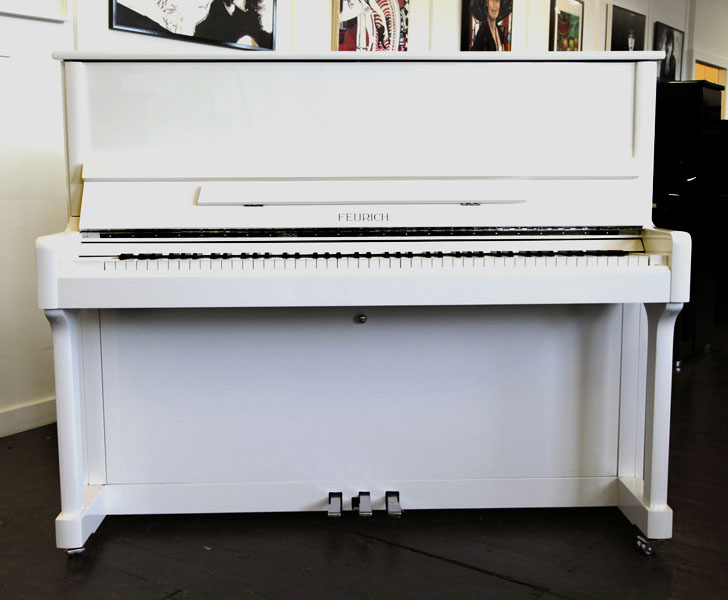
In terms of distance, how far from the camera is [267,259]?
6.68ft

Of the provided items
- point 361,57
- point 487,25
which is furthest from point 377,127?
point 487,25

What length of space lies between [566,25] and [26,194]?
13.5 ft

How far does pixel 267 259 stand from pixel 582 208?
89cm

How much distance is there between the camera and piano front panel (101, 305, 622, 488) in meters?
2.25

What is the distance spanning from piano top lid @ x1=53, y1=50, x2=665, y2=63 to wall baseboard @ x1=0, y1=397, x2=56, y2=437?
67.1 inches

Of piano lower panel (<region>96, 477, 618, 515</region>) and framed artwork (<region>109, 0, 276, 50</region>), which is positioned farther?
framed artwork (<region>109, 0, 276, 50</region>)

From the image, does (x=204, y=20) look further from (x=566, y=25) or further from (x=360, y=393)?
(x=566, y=25)

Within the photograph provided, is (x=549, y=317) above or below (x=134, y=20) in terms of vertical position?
below

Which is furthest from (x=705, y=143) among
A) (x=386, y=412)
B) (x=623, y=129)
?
(x=386, y=412)

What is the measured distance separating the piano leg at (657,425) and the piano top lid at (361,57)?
727mm

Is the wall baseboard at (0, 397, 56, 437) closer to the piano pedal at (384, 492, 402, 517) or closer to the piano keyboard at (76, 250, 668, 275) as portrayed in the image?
the piano keyboard at (76, 250, 668, 275)

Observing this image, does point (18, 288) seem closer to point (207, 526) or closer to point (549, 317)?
point (207, 526)

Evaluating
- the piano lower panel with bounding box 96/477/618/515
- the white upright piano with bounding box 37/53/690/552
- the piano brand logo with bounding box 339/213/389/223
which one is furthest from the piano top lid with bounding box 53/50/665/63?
the piano lower panel with bounding box 96/477/618/515

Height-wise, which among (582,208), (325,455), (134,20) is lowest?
(325,455)
